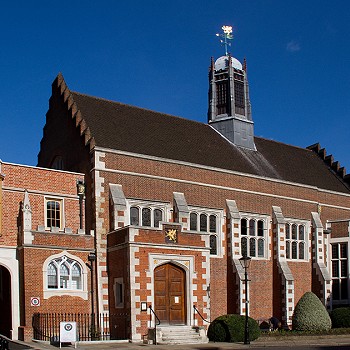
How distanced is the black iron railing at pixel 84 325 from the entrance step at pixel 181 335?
5.67ft

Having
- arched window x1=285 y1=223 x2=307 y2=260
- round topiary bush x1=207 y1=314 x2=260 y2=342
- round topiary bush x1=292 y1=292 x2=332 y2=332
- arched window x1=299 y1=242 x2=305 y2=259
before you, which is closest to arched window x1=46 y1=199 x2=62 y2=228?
round topiary bush x1=207 y1=314 x2=260 y2=342

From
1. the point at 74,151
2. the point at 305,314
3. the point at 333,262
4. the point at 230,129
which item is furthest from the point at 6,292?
the point at 333,262

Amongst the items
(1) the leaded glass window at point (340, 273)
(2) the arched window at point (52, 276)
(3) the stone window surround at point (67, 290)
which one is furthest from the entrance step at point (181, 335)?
(1) the leaded glass window at point (340, 273)

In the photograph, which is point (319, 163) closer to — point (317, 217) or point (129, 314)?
point (317, 217)

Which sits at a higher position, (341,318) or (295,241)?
(295,241)

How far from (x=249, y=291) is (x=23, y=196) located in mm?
14284

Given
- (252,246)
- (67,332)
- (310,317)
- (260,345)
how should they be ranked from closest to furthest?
(67,332)
(260,345)
(310,317)
(252,246)

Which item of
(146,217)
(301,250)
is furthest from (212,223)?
(301,250)

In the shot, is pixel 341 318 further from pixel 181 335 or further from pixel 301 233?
pixel 181 335

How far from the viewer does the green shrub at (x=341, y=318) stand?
119ft

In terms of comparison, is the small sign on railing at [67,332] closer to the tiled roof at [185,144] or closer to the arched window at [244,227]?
the tiled roof at [185,144]

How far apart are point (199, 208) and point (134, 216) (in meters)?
4.42

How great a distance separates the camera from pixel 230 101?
147 ft

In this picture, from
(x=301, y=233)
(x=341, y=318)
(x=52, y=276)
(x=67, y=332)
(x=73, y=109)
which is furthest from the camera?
(x=301, y=233)
